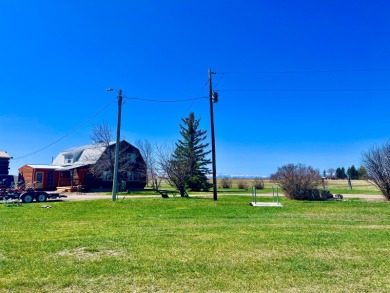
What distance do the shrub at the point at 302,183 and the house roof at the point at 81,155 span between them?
22.5 m

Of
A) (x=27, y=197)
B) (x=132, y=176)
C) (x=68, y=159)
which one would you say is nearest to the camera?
(x=27, y=197)

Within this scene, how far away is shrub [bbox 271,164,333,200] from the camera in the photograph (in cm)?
2125

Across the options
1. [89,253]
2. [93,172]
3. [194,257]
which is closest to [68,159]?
[93,172]

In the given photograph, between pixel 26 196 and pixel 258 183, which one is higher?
pixel 258 183

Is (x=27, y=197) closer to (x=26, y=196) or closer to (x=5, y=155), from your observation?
(x=26, y=196)

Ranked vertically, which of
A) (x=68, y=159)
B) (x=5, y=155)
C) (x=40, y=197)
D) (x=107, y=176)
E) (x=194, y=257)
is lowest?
(x=194, y=257)

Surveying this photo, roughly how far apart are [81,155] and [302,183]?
31.3 m

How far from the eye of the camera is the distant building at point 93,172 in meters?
36.5

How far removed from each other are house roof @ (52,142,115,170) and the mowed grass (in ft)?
92.9

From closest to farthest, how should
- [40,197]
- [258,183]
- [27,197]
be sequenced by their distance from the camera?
[27,197] → [40,197] → [258,183]

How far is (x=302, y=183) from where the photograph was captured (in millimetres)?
21219

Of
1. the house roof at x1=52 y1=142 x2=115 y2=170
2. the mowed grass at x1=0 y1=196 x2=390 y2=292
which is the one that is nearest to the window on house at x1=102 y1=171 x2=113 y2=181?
the house roof at x1=52 y1=142 x2=115 y2=170

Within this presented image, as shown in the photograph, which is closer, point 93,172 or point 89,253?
point 89,253

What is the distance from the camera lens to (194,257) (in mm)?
6117
